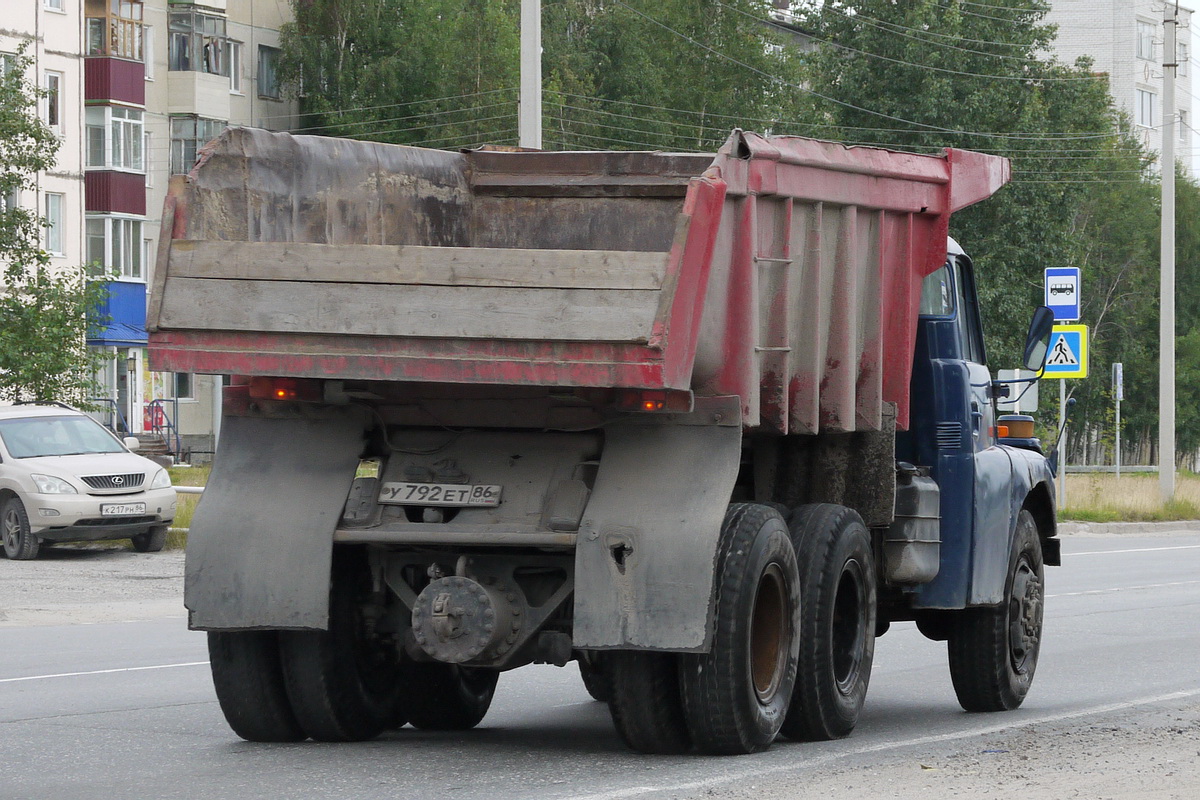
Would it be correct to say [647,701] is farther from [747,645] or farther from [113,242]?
[113,242]

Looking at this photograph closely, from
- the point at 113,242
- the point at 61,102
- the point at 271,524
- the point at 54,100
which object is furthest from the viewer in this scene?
the point at 113,242

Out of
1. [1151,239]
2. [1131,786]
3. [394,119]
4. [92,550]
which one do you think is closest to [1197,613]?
[1131,786]

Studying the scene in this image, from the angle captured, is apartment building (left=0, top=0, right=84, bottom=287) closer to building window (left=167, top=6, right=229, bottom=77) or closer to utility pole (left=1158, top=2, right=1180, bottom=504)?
building window (left=167, top=6, right=229, bottom=77)

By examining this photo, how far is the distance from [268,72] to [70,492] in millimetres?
41698

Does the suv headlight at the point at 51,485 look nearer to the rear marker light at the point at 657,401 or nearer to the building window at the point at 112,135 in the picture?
the rear marker light at the point at 657,401

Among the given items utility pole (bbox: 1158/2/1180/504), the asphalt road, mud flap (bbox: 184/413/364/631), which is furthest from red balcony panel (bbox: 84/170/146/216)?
mud flap (bbox: 184/413/364/631)

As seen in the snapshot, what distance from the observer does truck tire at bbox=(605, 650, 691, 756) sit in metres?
8.03

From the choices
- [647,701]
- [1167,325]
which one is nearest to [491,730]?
[647,701]

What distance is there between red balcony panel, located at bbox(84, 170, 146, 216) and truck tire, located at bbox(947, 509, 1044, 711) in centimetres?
4653

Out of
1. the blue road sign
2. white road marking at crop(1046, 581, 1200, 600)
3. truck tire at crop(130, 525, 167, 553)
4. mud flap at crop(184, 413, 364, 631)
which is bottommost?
white road marking at crop(1046, 581, 1200, 600)

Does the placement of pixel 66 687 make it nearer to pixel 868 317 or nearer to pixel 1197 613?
pixel 868 317

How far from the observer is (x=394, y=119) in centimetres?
5944

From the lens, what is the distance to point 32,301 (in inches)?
1216

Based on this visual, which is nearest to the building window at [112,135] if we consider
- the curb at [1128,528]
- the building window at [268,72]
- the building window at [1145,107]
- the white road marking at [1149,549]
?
the building window at [268,72]
